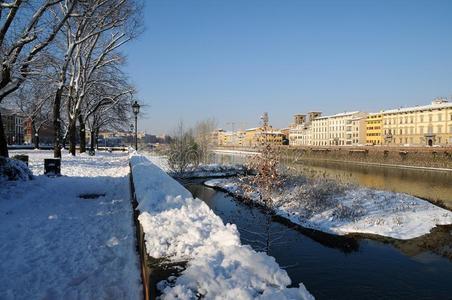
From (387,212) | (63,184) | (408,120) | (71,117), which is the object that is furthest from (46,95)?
(408,120)

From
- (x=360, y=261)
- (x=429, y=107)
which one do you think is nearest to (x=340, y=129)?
(x=429, y=107)

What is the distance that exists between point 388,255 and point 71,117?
73.9ft

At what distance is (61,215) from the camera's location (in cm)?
881

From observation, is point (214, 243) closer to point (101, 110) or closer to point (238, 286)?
point (238, 286)

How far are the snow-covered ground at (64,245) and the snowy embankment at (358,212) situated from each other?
8153 mm

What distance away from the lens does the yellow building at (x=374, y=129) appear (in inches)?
3999

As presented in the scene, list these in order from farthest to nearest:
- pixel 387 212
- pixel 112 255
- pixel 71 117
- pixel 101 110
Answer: pixel 101 110
pixel 71 117
pixel 387 212
pixel 112 255

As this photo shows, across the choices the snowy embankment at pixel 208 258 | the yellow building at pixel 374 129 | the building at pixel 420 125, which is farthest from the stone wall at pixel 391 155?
the snowy embankment at pixel 208 258

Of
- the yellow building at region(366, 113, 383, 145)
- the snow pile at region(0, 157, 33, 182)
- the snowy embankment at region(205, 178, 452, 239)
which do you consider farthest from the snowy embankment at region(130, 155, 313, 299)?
the yellow building at region(366, 113, 383, 145)

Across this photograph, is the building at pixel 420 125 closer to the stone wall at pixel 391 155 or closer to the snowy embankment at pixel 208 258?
the stone wall at pixel 391 155

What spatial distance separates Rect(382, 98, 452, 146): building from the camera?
77062 mm

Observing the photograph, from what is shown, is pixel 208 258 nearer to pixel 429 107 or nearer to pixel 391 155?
pixel 391 155

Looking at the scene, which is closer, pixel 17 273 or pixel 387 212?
pixel 17 273

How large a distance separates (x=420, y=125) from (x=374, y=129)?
819 inches
